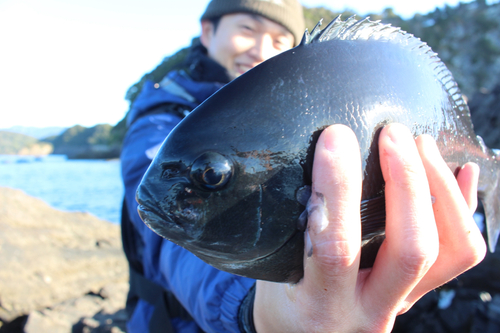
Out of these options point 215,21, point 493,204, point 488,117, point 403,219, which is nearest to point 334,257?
point 403,219

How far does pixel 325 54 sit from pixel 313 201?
648mm

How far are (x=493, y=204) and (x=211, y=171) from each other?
7.03 feet

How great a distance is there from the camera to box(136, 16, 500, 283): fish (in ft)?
4.13

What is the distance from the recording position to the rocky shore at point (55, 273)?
553 centimetres

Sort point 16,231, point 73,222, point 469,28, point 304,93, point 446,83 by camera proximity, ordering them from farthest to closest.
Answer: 1. point 469,28
2. point 73,222
3. point 16,231
4. point 446,83
5. point 304,93

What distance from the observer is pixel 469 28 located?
1917 inches

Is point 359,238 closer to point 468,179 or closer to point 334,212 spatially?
point 334,212

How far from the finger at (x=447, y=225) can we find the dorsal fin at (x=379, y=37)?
0.57 metres

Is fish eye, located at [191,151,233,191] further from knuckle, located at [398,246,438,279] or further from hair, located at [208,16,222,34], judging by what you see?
hair, located at [208,16,222,34]

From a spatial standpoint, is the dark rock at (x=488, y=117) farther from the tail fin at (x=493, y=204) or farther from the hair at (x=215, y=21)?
the hair at (x=215, y=21)

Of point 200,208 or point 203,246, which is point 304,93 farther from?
point 203,246

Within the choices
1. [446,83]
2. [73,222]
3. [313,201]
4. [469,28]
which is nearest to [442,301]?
[446,83]

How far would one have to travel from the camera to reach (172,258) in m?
2.20

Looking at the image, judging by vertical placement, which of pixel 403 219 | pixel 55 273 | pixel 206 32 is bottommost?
pixel 55 273
